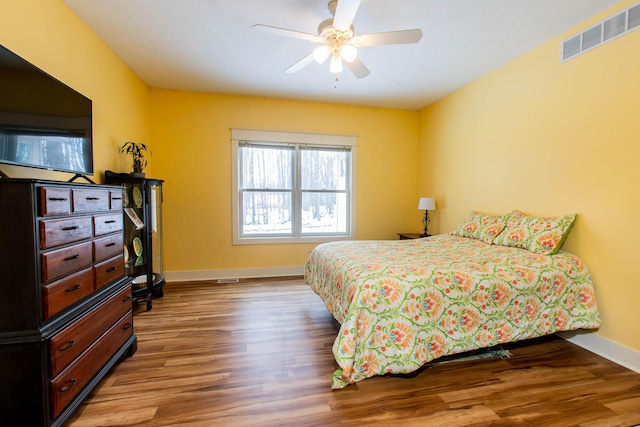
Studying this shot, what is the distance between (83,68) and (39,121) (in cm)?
115

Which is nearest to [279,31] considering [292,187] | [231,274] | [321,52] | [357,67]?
[321,52]

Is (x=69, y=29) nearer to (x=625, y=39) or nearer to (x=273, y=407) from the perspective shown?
(x=273, y=407)

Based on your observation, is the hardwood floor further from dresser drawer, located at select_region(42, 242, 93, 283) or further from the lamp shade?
the lamp shade

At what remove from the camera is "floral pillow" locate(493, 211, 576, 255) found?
2.35 meters

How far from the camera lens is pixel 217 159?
4.09 metres

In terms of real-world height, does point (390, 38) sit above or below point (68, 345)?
above

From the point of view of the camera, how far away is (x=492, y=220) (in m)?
3.06

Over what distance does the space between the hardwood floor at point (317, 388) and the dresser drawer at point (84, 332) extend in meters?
0.38

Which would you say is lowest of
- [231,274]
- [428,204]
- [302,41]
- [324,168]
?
[231,274]

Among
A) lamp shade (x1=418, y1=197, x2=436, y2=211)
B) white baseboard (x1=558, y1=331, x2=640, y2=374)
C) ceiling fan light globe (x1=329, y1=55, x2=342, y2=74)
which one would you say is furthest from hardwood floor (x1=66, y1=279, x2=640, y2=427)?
ceiling fan light globe (x1=329, y1=55, x2=342, y2=74)

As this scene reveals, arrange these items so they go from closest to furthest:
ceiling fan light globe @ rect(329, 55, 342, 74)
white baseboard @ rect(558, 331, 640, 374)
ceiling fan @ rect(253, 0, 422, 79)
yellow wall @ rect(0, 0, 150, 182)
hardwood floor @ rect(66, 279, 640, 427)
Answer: hardwood floor @ rect(66, 279, 640, 427)
yellow wall @ rect(0, 0, 150, 182)
ceiling fan @ rect(253, 0, 422, 79)
white baseboard @ rect(558, 331, 640, 374)
ceiling fan light globe @ rect(329, 55, 342, 74)

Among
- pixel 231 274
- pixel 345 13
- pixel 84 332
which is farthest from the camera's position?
pixel 231 274

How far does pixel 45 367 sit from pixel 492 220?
3.65 meters

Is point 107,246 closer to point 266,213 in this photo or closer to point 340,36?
point 340,36
